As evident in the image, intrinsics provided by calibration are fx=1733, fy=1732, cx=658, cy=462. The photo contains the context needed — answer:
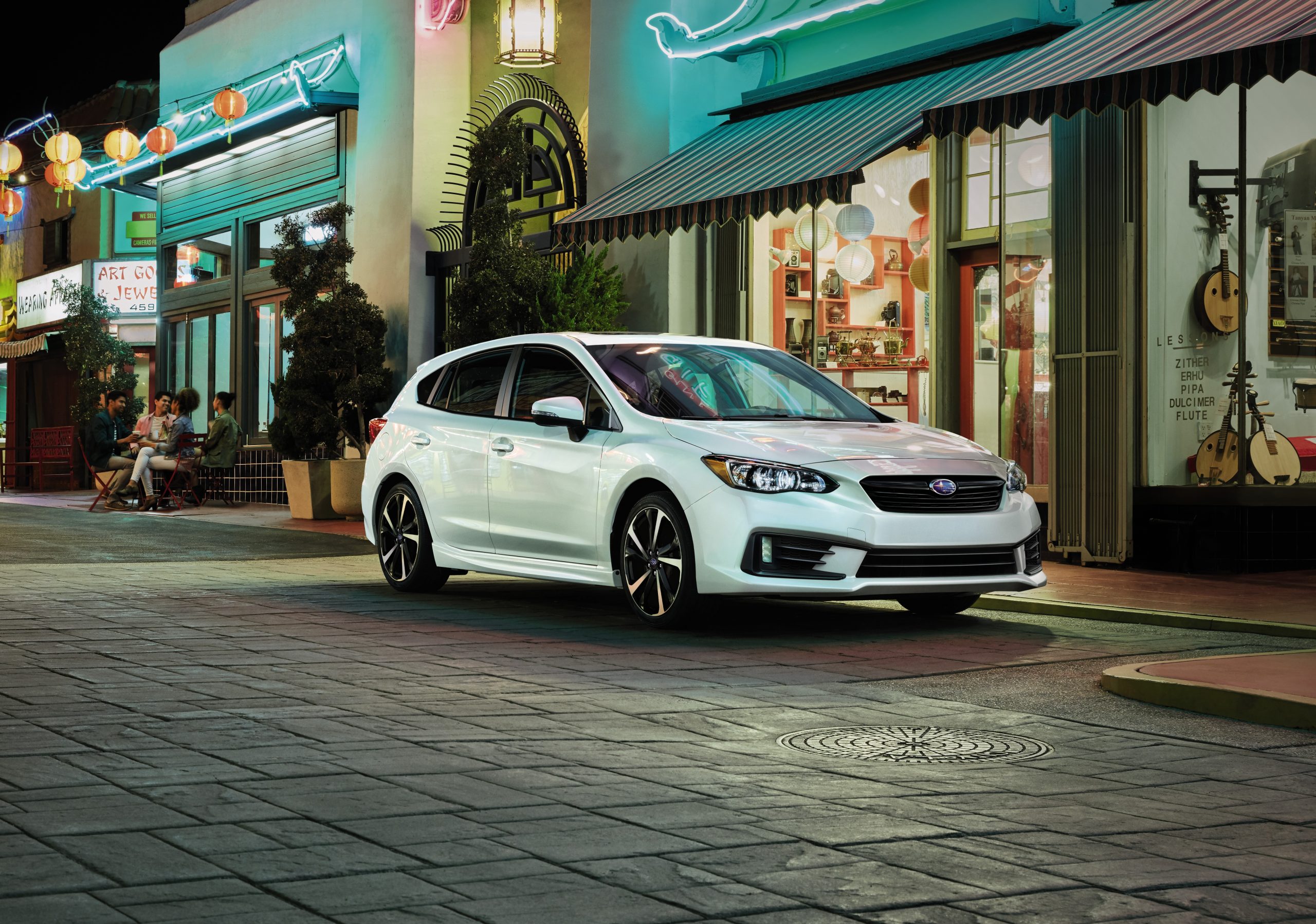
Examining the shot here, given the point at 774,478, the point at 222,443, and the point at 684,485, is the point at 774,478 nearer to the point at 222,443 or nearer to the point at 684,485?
the point at 684,485

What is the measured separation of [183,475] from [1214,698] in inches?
784

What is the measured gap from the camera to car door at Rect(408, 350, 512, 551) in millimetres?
10734

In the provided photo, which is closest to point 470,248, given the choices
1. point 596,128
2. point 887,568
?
point 596,128

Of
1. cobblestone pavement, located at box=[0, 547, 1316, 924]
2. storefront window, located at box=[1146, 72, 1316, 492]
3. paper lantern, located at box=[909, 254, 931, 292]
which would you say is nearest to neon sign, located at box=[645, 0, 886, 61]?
paper lantern, located at box=[909, 254, 931, 292]

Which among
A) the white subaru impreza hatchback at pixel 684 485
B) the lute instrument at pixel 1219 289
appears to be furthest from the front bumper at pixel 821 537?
the lute instrument at pixel 1219 289

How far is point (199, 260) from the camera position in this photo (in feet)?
97.0

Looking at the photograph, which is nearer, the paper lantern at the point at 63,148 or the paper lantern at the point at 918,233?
the paper lantern at the point at 918,233

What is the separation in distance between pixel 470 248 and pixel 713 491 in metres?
12.1

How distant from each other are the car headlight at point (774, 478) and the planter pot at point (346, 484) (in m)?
12.8

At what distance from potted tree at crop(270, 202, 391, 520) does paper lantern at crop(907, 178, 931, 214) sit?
301 inches

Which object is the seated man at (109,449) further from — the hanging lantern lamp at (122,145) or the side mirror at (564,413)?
the side mirror at (564,413)

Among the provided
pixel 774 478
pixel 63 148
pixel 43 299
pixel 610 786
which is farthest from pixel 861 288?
pixel 43 299

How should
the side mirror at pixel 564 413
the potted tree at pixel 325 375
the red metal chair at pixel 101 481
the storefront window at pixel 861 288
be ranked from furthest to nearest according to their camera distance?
the red metal chair at pixel 101 481 < the potted tree at pixel 325 375 < the storefront window at pixel 861 288 < the side mirror at pixel 564 413

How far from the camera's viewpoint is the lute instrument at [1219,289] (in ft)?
43.8
